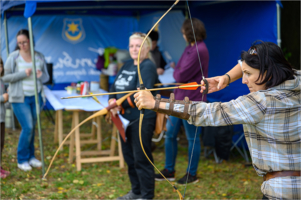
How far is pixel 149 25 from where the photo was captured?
632 cm

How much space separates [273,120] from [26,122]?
2.97 metres

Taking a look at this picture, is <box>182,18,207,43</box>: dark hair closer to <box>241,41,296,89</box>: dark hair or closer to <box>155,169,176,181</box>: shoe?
<box>155,169,176,181</box>: shoe

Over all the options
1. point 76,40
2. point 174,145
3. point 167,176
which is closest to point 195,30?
point 174,145

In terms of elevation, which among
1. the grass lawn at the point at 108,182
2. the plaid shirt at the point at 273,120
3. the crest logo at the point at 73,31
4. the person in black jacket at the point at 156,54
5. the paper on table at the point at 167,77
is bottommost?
the grass lawn at the point at 108,182

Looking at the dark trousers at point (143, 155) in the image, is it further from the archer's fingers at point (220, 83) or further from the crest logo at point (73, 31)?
the crest logo at point (73, 31)

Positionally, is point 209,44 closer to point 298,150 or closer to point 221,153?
point 221,153

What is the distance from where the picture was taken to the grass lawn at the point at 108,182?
3090 mm

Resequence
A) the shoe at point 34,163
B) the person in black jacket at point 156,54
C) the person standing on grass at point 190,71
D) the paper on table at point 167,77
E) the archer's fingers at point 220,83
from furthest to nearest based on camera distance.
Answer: the person in black jacket at point 156,54 < the paper on table at point 167,77 < the shoe at point 34,163 < the person standing on grass at point 190,71 < the archer's fingers at point 220,83

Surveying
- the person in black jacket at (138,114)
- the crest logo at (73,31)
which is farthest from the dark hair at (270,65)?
the crest logo at (73,31)

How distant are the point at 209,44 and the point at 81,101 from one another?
7.38 ft

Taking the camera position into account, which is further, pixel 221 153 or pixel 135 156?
pixel 221 153

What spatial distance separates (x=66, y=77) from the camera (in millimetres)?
6746

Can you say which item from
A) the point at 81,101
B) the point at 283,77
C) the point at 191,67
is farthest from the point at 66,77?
the point at 283,77

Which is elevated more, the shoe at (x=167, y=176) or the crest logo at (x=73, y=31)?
the crest logo at (x=73, y=31)
